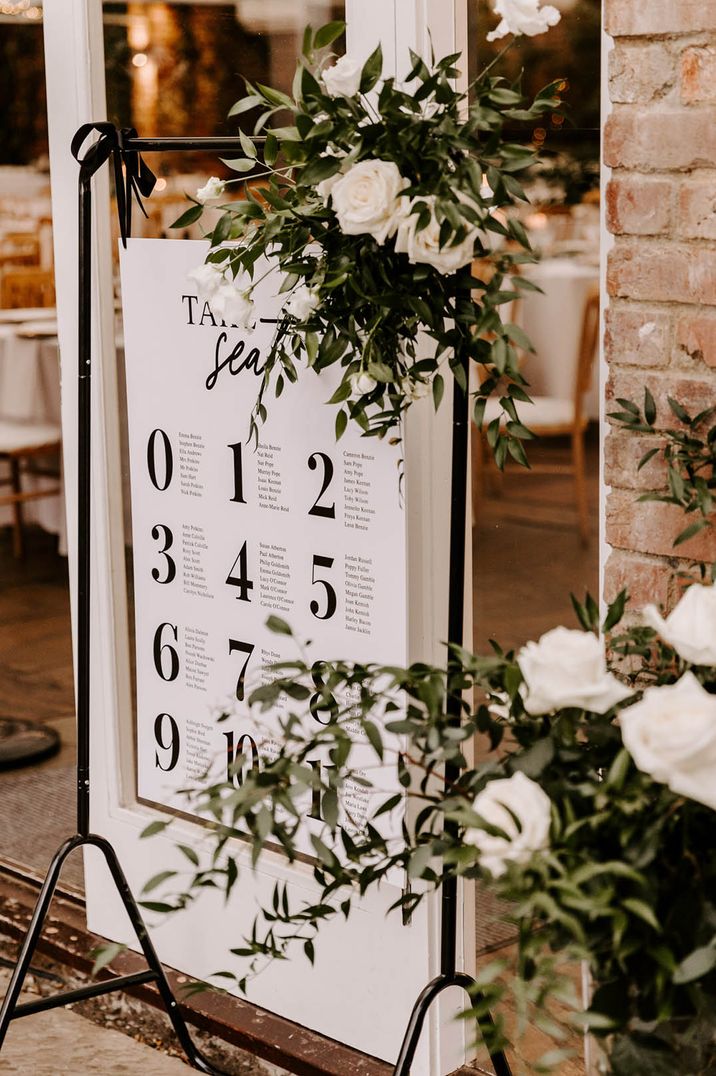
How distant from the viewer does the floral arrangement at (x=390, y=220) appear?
1.58 metres

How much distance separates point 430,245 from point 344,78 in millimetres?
209

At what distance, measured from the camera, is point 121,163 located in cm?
230

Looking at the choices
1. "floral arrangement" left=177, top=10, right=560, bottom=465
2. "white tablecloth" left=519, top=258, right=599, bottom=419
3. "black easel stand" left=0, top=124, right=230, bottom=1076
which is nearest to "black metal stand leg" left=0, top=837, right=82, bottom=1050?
"black easel stand" left=0, top=124, right=230, bottom=1076

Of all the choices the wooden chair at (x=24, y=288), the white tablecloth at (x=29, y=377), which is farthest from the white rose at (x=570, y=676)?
the wooden chair at (x=24, y=288)

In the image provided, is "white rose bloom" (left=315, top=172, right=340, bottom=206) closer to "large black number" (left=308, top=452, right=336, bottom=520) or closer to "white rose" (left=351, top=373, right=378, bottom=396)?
"white rose" (left=351, top=373, right=378, bottom=396)

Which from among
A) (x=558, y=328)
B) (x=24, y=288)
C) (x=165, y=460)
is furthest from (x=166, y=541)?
(x=24, y=288)

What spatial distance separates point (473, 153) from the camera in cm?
163

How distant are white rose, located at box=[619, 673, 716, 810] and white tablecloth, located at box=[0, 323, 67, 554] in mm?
4120

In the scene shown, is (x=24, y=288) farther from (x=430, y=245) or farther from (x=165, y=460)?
(x=430, y=245)

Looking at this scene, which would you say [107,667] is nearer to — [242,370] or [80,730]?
[80,730]

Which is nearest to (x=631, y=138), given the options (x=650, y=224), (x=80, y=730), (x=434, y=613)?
(x=650, y=224)

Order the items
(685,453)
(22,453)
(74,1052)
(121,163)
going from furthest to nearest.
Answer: (22,453)
(74,1052)
(121,163)
(685,453)

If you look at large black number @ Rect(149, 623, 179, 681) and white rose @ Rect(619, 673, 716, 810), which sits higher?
white rose @ Rect(619, 673, 716, 810)

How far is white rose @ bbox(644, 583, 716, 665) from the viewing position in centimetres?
125
